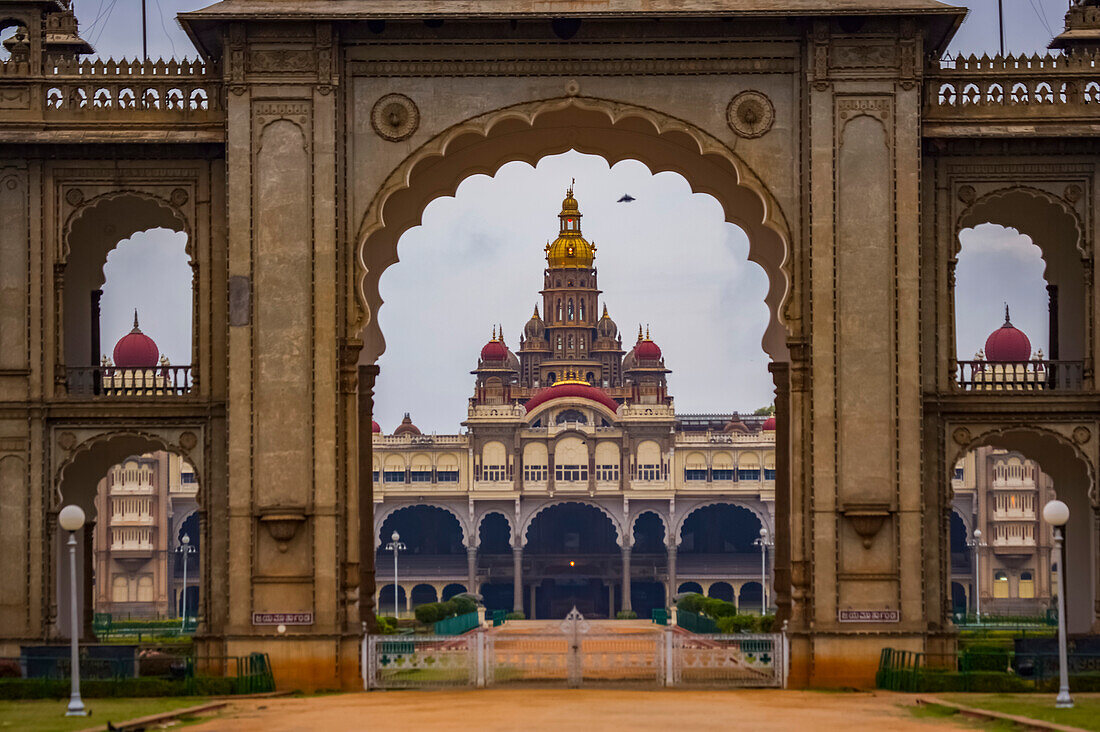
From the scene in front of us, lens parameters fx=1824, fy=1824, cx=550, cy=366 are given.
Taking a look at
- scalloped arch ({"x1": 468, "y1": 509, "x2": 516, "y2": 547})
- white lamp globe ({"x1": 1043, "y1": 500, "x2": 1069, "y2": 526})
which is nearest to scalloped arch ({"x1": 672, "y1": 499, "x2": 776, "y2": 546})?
scalloped arch ({"x1": 468, "y1": 509, "x2": 516, "y2": 547})

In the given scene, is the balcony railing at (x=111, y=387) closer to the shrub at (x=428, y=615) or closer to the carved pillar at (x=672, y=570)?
the shrub at (x=428, y=615)

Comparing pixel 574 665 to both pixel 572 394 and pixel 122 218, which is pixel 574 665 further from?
pixel 572 394

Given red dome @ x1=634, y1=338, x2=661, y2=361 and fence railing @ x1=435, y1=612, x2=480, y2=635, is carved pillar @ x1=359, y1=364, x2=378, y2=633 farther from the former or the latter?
red dome @ x1=634, y1=338, x2=661, y2=361

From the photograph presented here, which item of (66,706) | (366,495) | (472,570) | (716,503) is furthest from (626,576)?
(66,706)

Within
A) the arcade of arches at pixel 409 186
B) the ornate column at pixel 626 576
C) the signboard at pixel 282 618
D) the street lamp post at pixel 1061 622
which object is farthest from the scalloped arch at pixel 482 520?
the street lamp post at pixel 1061 622

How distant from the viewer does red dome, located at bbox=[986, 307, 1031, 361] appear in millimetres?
67375

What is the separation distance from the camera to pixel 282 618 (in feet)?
87.6

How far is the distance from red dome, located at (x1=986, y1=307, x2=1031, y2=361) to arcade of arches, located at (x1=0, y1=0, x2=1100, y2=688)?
3948cm

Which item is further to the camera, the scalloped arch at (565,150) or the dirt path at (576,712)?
the scalloped arch at (565,150)

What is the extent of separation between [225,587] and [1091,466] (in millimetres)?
13216

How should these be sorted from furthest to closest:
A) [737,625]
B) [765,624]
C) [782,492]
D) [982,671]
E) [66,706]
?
[737,625], [765,624], [782,492], [982,671], [66,706]

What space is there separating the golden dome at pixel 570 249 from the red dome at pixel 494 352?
25.8ft

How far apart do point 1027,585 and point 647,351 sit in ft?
126

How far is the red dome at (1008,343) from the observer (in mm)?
67375
